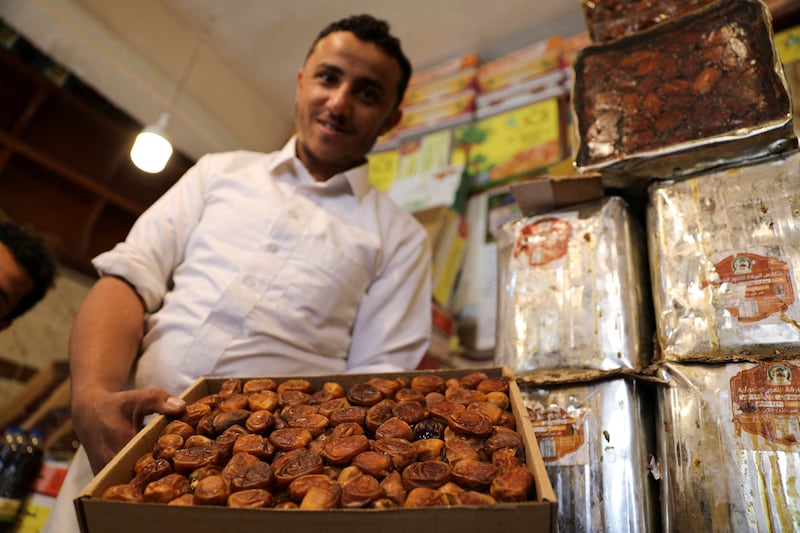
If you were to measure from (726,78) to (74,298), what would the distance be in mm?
3147

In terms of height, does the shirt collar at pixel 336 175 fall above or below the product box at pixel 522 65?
below

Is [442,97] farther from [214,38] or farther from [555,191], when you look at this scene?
[555,191]

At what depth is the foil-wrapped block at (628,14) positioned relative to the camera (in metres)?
1.21

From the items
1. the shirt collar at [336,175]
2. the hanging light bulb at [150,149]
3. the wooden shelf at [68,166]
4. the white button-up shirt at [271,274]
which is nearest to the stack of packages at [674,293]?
the white button-up shirt at [271,274]

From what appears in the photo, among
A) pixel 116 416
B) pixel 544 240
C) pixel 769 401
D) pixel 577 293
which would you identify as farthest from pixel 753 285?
pixel 116 416

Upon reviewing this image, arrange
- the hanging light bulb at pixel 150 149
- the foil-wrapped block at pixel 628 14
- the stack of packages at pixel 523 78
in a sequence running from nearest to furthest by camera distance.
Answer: the foil-wrapped block at pixel 628 14
the hanging light bulb at pixel 150 149
the stack of packages at pixel 523 78

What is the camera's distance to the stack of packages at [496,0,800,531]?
0.81m

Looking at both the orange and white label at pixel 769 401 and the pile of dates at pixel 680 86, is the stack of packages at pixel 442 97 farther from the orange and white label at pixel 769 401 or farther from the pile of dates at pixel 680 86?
the orange and white label at pixel 769 401

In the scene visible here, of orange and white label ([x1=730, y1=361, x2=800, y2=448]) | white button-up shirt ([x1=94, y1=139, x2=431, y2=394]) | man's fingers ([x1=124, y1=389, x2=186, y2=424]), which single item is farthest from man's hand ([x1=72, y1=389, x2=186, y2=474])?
orange and white label ([x1=730, y1=361, x2=800, y2=448])

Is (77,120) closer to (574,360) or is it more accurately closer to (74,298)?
(74,298)

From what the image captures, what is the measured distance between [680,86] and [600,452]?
78 cm

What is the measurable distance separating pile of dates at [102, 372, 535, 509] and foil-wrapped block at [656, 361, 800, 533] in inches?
12.9

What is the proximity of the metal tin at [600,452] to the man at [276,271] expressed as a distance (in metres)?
0.46

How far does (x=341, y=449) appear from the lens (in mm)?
657
